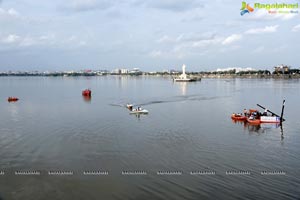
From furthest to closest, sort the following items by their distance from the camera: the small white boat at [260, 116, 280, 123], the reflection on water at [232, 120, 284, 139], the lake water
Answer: the small white boat at [260, 116, 280, 123]
the reflection on water at [232, 120, 284, 139]
the lake water

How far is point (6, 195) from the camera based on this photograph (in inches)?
554

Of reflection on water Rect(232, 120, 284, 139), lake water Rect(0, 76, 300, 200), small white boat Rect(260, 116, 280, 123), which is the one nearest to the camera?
lake water Rect(0, 76, 300, 200)

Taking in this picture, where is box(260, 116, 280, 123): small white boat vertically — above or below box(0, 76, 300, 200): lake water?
above

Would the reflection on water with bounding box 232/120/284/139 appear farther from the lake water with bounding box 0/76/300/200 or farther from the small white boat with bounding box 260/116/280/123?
the small white boat with bounding box 260/116/280/123

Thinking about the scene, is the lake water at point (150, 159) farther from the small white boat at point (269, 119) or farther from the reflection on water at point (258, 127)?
the small white boat at point (269, 119)

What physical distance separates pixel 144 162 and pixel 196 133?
9.70 metres

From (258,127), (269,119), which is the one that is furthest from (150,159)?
(269,119)

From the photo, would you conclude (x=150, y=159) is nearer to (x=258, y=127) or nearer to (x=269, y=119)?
(x=258, y=127)

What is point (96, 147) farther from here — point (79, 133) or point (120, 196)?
point (120, 196)

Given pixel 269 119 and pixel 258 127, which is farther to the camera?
pixel 269 119

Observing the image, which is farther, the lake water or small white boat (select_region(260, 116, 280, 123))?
small white boat (select_region(260, 116, 280, 123))

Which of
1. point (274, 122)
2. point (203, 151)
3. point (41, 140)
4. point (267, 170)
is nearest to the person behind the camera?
point (267, 170)

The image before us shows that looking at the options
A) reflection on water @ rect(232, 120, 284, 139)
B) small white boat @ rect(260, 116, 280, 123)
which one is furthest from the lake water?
small white boat @ rect(260, 116, 280, 123)

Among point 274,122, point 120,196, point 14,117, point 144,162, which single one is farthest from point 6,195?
point 274,122
